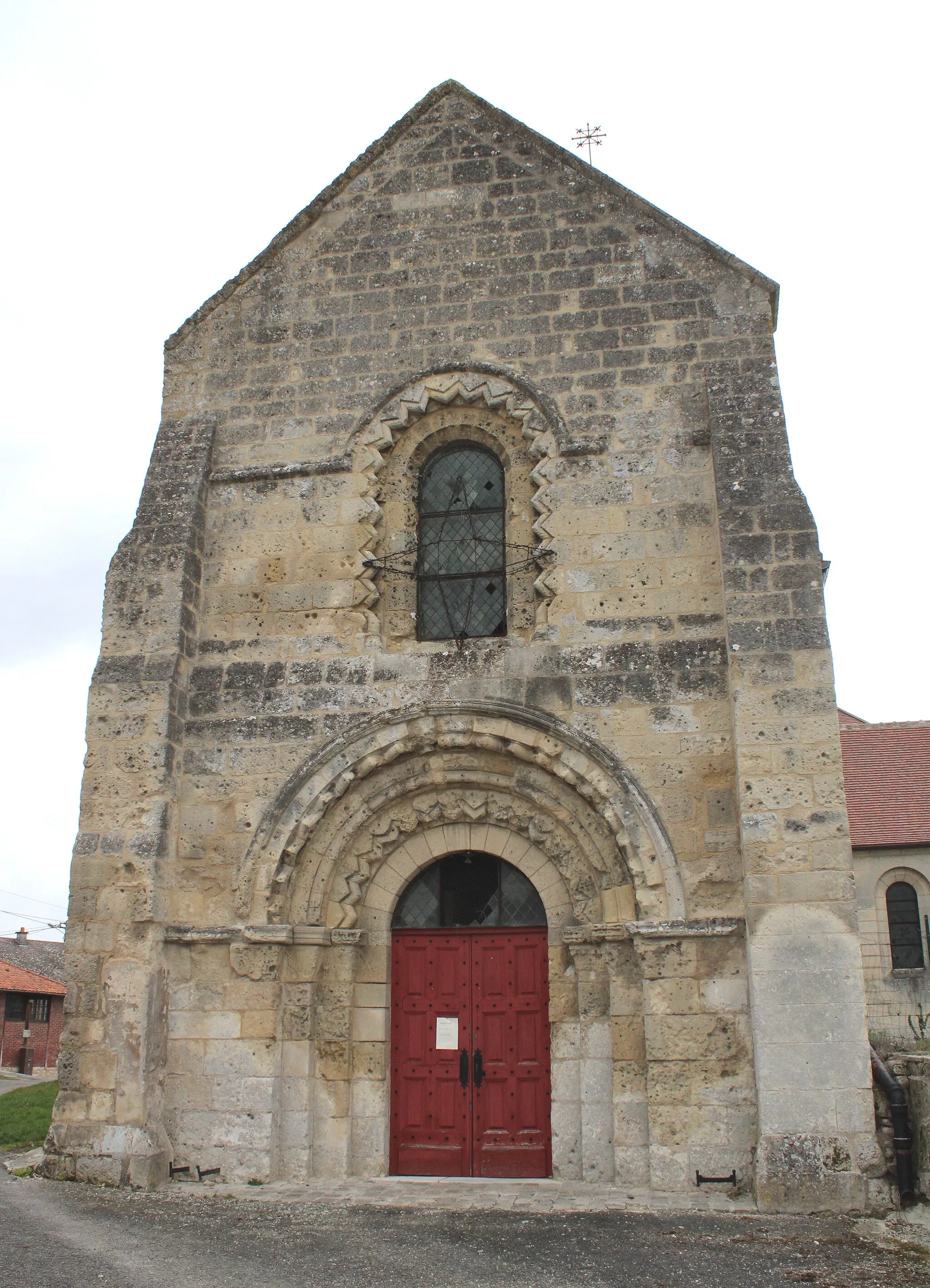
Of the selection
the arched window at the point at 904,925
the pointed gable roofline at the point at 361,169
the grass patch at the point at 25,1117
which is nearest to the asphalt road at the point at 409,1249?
the grass patch at the point at 25,1117

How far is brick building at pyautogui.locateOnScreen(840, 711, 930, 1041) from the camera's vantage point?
18.1 meters

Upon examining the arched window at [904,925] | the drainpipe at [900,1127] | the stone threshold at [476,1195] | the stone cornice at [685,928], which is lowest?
the stone threshold at [476,1195]

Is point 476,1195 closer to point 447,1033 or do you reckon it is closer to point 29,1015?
point 447,1033

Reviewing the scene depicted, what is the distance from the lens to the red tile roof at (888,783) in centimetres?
1869

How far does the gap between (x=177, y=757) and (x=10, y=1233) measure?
3246mm

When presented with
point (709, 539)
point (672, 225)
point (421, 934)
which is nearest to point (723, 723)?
point (709, 539)

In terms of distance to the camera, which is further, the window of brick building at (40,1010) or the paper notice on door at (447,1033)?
the window of brick building at (40,1010)

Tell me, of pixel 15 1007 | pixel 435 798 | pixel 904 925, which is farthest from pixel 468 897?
pixel 15 1007

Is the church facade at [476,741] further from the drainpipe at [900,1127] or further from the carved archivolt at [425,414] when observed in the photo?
the drainpipe at [900,1127]

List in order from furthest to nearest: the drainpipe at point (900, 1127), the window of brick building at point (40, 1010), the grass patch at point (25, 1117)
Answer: the window of brick building at point (40, 1010) < the grass patch at point (25, 1117) < the drainpipe at point (900, 1127)

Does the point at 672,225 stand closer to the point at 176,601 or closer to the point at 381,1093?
the point at 176,601

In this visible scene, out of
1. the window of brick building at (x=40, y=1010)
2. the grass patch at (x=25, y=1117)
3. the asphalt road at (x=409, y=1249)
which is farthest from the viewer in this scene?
the window of brick building at (x=40, y=1010)

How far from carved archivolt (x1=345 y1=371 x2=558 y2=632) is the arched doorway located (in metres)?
2.16

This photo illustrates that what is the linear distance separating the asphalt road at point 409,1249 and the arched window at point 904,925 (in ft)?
45.3
